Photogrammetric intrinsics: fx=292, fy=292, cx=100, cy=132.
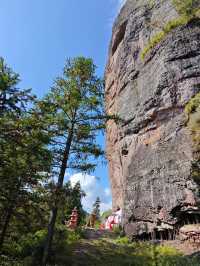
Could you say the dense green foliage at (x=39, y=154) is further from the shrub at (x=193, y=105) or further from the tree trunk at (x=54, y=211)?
the shrub at (x=193, y=105)

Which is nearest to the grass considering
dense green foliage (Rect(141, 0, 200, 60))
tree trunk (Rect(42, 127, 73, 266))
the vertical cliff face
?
tree trunk (Rect(42, 127, 73, 266))

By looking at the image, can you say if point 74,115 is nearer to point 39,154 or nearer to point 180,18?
point 39,154

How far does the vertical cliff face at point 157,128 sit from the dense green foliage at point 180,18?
1.93 ft

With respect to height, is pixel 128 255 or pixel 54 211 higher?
pixel 54 211

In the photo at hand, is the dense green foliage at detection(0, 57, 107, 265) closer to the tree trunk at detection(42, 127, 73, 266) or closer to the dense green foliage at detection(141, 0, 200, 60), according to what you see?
the tree trunk at detection(42, 127, 73, 266)

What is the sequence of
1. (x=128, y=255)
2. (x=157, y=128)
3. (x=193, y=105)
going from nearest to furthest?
1. (x=128, y=255)
2. (x=193, y=105)
3. (x=157, y=128)

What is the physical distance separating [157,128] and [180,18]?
9.47m

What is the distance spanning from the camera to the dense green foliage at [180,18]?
71.9 feet

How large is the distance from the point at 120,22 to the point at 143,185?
2044 cm

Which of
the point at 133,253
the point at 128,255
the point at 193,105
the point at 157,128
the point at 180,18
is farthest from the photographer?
the point at 180,18

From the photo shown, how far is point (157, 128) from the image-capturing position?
18.9 metres

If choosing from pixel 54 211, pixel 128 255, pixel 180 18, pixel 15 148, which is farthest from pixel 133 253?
pixel 180 18

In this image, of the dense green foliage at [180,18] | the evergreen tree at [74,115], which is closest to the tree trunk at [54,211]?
the evergreen tree at [74,115]

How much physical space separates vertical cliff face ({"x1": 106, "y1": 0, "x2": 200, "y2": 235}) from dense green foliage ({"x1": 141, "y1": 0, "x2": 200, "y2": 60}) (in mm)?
589
